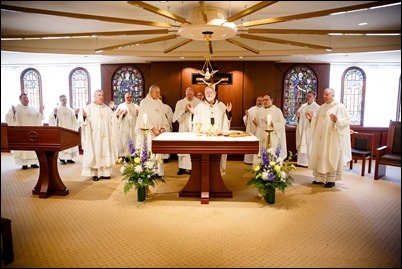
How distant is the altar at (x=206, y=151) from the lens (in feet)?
15.4

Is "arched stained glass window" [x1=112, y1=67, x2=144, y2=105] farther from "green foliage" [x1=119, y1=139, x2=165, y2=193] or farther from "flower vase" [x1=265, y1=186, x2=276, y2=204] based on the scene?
"flower vase" [x1=265, y1=186, x2=276, y2=204]

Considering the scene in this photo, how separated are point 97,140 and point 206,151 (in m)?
2.77

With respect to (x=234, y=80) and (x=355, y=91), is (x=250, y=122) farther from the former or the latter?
(x=355, y=91)

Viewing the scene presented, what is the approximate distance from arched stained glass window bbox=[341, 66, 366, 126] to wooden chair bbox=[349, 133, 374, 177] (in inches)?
128

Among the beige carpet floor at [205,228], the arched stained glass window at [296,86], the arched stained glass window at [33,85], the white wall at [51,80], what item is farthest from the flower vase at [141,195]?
the arched stained glass window at [33,85]

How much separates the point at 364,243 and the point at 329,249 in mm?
481

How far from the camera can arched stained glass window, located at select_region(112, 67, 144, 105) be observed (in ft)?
35.1

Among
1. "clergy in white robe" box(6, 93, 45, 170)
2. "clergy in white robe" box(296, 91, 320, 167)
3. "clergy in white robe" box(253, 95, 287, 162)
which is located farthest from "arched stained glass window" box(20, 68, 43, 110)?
"clergy in white robe" box(296, 91, 320, 167)

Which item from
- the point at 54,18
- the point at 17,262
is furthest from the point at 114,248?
the point at 54,18

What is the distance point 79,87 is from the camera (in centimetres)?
1130

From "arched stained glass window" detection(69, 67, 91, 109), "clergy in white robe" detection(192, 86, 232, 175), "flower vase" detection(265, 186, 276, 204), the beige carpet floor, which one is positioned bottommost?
the beige carpet floor

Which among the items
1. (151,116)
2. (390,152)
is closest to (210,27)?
(151,116)

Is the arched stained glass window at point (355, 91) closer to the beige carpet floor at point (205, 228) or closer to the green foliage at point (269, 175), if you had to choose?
the beige carpet floor at point (205, 228)

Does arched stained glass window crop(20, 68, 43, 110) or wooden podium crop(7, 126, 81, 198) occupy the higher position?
arched stained glass window crop(20, 68, 43, 110)
